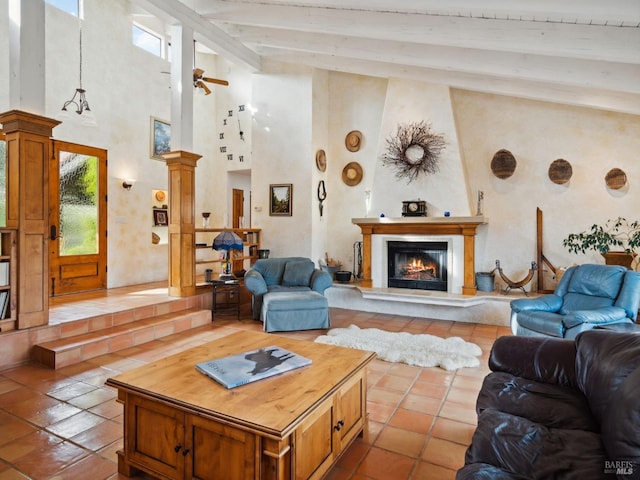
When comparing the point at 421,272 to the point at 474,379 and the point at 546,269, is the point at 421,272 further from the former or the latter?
the point at 474,379

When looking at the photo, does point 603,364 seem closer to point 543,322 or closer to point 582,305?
point 543,322

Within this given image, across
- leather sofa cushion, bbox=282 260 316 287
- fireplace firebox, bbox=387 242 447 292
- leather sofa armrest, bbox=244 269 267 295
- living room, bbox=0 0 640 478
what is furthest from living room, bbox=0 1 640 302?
leather sofa armrest, bbox=244 269 267 295

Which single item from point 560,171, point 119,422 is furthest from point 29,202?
point 560,171

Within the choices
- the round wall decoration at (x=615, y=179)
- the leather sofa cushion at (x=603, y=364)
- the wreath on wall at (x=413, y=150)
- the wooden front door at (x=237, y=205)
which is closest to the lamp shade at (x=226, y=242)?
the wreath on wall at (x=413, y=150)

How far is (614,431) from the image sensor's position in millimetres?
1369

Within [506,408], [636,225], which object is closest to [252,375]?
[506,408]

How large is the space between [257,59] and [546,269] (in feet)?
19.3

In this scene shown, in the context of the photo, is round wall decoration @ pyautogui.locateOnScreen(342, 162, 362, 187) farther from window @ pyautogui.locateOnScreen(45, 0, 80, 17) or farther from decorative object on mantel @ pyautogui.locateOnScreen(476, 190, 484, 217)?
window @ pyautogui.locateOnScreen(45, 0, 80, 17)

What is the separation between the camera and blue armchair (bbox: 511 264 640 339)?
10.9 feet

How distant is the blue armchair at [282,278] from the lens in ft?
16.8

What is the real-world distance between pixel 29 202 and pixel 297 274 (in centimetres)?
322

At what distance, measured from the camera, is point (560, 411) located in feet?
5.73

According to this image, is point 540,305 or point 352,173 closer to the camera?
point 540,305

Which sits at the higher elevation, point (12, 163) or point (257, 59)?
point (257, 59)
